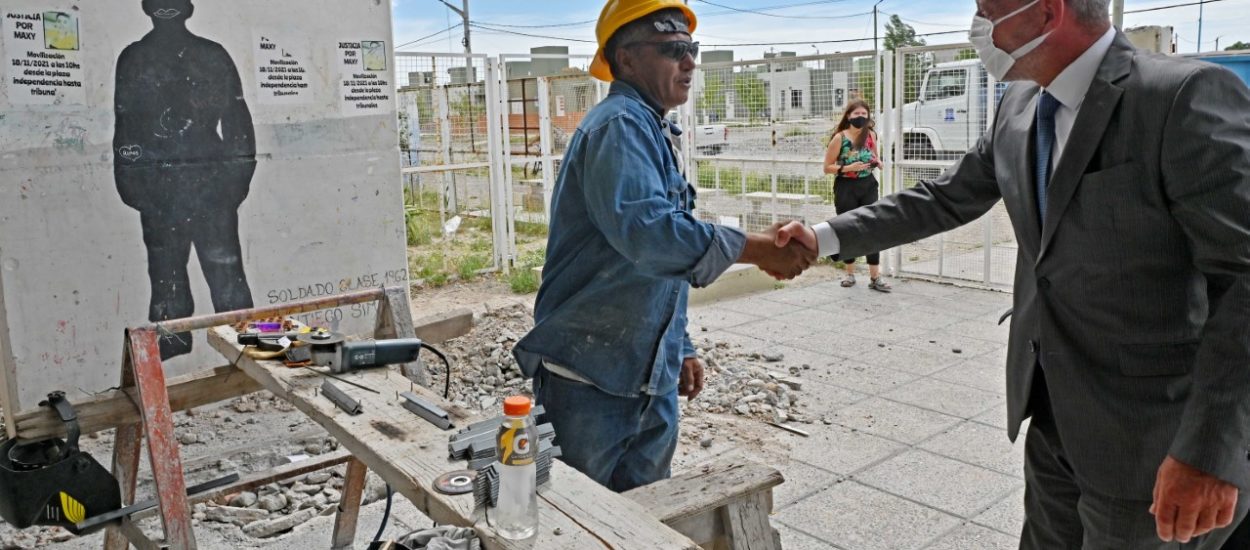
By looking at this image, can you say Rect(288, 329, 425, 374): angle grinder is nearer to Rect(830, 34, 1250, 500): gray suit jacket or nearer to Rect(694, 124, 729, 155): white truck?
Rect(830, 34, 1250, 500): gray suit jacket

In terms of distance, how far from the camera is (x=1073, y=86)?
2.34 meters

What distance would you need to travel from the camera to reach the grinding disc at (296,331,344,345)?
344 cm

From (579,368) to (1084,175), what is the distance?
4.99 ft

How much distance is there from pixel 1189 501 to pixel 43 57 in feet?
19.5

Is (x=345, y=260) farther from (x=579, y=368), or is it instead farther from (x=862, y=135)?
(x=862, y=135)

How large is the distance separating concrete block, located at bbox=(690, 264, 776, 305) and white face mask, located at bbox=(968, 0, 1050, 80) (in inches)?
280

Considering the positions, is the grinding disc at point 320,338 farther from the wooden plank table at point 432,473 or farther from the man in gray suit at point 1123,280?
the man in gray suit at point 1123,280

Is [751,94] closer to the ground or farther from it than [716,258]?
farther from it

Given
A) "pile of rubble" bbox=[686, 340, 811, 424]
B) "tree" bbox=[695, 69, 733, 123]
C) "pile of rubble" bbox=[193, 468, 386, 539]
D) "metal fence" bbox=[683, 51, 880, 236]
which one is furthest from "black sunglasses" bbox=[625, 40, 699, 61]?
"tree" bbox=[695, 69, 733, 123]

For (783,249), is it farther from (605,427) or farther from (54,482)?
(54,482)

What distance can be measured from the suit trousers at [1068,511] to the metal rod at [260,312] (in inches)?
99.5

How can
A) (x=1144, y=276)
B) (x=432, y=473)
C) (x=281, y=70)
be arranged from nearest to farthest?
1. (x=1144, y=276)
2. (x=432, y=473)
3. (x=281, y=70)

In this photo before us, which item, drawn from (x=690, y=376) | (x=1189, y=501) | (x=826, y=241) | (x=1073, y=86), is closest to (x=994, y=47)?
(x=1073, y=86)

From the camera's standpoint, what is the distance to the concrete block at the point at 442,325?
16.1 feet
